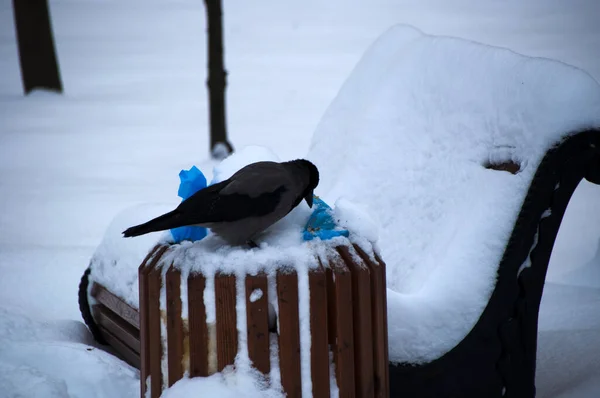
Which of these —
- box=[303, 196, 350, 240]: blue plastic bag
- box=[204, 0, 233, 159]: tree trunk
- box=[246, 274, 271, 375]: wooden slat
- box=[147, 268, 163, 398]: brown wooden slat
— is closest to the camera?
box=[246, 274, 271, 375]: wooden slat

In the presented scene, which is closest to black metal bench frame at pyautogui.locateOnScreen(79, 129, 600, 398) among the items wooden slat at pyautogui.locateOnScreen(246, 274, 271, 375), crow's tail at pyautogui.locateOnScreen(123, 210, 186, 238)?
wooden slat at pyautogui.locateOnScreen(246, 274, 271, 375)

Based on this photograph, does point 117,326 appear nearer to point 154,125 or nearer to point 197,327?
point 197,327

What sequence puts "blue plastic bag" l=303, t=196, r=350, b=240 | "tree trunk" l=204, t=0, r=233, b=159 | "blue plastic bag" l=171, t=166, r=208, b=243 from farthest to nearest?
"tree trunk" l=204, t=0, r=233, b=159 < "blue plastic bag" l=171, t=166, r=208, b=243 < "blue plastic bag" l=303, t=196, r=350, b=240

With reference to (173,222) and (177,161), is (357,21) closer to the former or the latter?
(177,161)

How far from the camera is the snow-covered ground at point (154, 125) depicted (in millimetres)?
3559

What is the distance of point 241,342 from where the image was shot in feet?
7.06

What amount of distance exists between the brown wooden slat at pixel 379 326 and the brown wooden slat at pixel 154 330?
0.63 meters

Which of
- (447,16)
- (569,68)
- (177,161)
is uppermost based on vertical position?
(569,68)

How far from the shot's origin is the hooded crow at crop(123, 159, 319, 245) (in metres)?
2.32

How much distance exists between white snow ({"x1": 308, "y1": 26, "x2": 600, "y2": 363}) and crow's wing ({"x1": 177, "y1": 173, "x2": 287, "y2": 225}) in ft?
2.12

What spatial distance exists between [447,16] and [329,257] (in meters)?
12.6

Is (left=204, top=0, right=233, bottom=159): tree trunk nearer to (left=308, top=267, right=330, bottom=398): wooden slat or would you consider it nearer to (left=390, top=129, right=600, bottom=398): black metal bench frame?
(left=390, top=129, right=600, bottom=398): black metal bench frame

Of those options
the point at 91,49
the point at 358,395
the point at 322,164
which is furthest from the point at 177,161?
the point at 358,395

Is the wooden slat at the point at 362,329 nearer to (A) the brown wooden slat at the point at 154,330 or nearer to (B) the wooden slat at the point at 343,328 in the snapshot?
(B) the wooden slat at the point at 343,328
